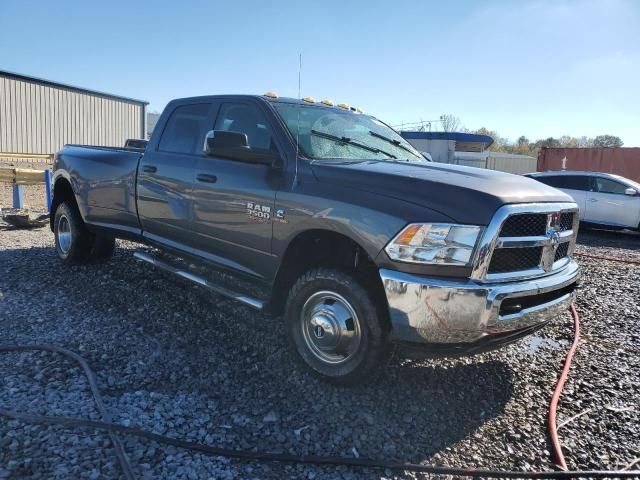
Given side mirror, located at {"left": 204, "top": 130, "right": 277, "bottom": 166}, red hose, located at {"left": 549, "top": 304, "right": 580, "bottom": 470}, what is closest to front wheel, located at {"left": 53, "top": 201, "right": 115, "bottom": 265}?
side mirror, located at {"left": 204, "top": 130, "right": 277, "bottom": 166}

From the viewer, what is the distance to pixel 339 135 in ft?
13.6

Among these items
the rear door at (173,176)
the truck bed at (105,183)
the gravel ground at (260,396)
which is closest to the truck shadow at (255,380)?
the gravel ground at (260,396)

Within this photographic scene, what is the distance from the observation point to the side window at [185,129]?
461 centimetres

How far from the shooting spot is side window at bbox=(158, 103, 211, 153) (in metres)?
4.61

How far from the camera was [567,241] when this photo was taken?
11.7ft

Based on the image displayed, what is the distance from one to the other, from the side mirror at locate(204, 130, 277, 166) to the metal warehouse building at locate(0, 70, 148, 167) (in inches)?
893

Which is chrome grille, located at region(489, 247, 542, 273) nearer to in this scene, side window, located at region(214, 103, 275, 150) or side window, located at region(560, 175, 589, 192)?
side window, located at region(214, 103, 275, 150)

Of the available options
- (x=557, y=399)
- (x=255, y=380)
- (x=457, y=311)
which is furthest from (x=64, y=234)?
(x=557, y=399)

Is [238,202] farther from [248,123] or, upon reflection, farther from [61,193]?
[61,193]

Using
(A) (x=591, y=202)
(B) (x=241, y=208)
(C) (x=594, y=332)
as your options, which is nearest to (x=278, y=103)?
(B) (x=241, y=208)

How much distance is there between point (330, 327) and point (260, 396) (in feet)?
2.09

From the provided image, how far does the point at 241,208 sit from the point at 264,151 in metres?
0.49

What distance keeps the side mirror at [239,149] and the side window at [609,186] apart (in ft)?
38.1

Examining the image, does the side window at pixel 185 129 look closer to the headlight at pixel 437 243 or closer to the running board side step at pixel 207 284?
the running board side step at pixel 207 284
